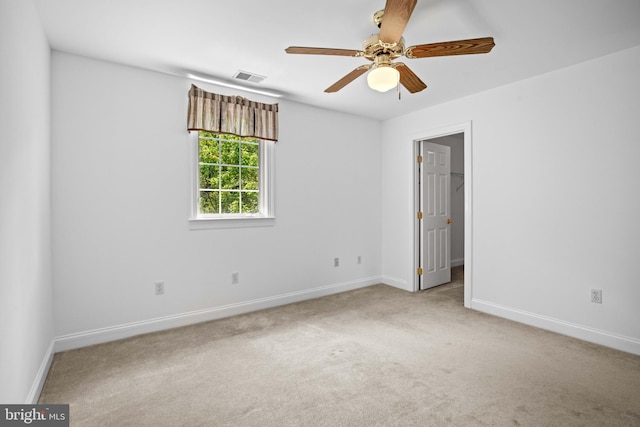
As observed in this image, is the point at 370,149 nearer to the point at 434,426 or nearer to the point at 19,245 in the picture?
the point at 434,426

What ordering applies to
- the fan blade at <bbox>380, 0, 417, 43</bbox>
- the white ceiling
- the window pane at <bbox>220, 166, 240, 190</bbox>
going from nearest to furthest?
the fan blade at <bbox>380, 0, 417, 43</bbox>
the white ceiling
the window pane at <bbox>220, 166, 240, 190</bbox>

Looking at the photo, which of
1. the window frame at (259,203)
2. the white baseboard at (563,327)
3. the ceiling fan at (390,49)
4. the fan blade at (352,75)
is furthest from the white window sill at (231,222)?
the white baseboard at (563,327)

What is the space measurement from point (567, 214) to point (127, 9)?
4.01 m

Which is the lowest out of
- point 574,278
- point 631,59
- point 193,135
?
point 574,278

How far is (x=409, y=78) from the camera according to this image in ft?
8.18

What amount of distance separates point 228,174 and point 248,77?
1.06 m

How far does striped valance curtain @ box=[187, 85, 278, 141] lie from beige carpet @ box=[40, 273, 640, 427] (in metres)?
2.06

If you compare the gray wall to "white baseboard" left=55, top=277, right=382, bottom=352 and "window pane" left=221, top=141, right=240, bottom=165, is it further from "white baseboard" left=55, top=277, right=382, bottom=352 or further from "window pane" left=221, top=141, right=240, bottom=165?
"window pane" left=221, top=141, right=240, bottom=165

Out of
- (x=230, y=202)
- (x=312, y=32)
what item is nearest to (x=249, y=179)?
(x=230, y=202)

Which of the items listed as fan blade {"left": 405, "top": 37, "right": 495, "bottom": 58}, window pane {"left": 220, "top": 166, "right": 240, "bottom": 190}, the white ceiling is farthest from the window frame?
fan blade {"left": 405, "top": 37, "right": 495, "bottom": 58}

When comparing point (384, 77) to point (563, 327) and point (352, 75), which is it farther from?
point (563, 327)

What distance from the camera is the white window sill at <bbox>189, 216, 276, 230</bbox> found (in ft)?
11.4

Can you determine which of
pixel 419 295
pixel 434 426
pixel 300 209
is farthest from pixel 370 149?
pixel 434 426

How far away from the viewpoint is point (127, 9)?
2.23 metres
